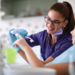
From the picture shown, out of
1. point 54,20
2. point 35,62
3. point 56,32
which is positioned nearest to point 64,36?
point 56,32

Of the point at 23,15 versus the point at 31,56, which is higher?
the point at 31,56

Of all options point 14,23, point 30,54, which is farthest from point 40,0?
point 30,54

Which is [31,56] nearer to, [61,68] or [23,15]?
[61,68]

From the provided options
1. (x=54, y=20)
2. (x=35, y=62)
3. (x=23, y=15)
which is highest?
(x=54, y=20)

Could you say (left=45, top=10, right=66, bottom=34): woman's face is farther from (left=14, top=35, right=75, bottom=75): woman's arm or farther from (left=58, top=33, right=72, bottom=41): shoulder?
(left=14, top=35, right=75, bottom=75): woman's arm

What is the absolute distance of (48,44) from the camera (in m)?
1.29

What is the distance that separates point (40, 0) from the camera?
80.7 inches

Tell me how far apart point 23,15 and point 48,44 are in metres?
0.97

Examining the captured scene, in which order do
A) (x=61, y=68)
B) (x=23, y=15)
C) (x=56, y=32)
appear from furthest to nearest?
(x=23, y=15) → (x=56, y=32) → (x=61, y=68)

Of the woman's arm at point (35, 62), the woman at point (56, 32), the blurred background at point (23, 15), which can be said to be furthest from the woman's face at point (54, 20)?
the blurred background at point (23, 15)

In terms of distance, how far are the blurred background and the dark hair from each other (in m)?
0.71

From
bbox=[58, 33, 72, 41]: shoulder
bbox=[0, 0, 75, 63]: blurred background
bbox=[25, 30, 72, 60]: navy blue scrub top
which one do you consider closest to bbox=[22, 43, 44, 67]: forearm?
bbox=[25, 30, 72, 60]: navy blue scrub top

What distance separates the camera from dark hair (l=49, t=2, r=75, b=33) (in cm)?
116

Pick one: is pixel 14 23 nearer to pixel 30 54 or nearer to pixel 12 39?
pixel 12 39
